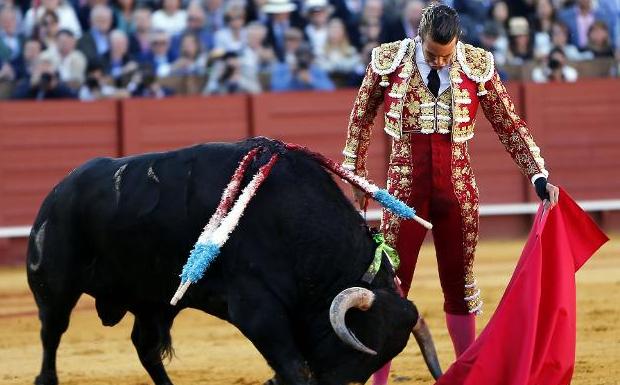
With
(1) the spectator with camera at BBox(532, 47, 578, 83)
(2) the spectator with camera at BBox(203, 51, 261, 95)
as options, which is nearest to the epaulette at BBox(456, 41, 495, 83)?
(2) the spectator with camera at BBox(203, 51, 261, 95)

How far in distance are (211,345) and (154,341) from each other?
1279 millimetres

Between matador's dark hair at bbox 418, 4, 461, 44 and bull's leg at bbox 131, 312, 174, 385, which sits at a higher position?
matador's dark hair at bbox 418, 4, 461, 44

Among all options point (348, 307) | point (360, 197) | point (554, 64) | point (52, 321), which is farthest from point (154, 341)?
point (554, 64)

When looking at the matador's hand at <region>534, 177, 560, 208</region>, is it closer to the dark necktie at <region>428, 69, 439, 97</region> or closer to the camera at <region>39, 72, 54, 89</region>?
the dark necktie at <region>428, 69, 439, 97</region>

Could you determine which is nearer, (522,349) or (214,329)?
(522,349)

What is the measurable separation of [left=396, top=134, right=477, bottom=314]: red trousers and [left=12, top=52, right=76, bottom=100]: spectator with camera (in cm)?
555

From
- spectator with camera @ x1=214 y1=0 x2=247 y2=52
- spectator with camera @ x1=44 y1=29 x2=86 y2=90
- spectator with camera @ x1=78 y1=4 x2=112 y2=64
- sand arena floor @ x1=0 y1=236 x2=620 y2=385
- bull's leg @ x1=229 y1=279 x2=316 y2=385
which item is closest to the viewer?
bull's leg @ x1=229 y1=279 x2=316 y2=385

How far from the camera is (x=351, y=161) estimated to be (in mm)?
4363

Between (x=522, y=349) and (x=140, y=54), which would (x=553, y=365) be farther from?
(x=140, y=54)

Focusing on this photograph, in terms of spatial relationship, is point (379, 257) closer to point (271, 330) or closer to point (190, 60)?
point (271, 330)

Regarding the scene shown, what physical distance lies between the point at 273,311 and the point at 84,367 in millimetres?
1856

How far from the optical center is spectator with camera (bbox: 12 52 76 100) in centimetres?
A: 953

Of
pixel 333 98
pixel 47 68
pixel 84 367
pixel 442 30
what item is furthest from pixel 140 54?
→ pixel 442 30

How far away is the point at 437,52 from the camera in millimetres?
4090
